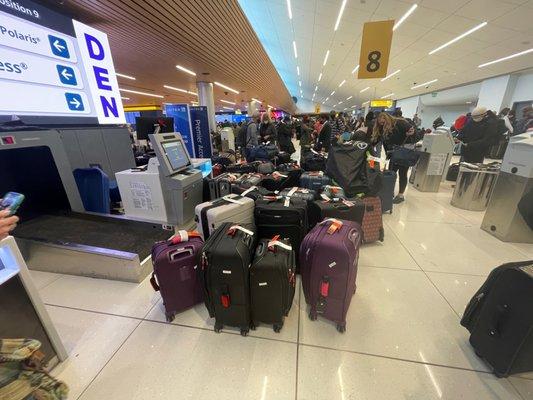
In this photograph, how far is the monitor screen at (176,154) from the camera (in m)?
2.78

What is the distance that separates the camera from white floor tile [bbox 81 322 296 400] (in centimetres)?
128

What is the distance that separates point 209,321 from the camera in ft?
5.71

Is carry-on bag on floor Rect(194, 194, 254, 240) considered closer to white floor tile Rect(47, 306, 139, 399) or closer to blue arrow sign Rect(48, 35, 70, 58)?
white floor tile Rect(47, 306, 139, 399)

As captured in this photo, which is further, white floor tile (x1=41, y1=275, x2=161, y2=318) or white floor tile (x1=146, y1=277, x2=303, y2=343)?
white floor tile (x1=41, y1=275, x2=161, y2=318)

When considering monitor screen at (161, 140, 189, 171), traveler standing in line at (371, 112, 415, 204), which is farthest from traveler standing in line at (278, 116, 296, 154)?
monitor screen at (161, 140, 189, 171)

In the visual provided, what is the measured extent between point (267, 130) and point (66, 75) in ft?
13.8

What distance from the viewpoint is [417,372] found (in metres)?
1.36

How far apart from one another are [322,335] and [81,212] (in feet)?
11.0

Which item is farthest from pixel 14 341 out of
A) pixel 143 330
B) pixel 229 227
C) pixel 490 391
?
pixel 490 391

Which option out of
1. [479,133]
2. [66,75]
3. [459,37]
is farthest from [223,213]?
[459,37]

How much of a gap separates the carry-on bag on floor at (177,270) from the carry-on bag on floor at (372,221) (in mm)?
1869

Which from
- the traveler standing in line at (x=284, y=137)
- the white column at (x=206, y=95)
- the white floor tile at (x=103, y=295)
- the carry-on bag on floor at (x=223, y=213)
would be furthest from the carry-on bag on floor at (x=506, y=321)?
the white column at (x=206, y=95)

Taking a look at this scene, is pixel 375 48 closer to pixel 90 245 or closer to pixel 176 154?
pixel 176 154

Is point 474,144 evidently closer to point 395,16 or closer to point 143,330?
point 395,16
